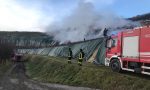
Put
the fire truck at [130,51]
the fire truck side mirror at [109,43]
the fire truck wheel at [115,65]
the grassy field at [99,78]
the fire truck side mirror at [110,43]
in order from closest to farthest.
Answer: the grassy field at [99,78] → the fire truck at [130,51] → the fire truck wheel at [115,65] → the fire truck side mirror at [110,43] → the fire truck side mirror at [109,43]

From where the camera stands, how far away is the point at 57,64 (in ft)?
117

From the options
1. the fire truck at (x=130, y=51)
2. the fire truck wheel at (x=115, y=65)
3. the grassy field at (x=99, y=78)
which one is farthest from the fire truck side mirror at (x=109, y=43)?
the grassy field at (x=99, y=78)

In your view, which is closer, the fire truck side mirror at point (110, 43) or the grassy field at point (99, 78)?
the grassy field at point (99, 78)

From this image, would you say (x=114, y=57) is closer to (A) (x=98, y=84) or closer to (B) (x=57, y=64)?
(A) (x=98, y=84)

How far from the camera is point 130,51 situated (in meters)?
23.0

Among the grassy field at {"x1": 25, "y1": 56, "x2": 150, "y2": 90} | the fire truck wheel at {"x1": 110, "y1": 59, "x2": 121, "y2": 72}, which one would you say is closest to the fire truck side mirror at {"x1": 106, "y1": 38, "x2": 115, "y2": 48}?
the fire truck wheel at {"x1": 110, "y1": 59, "x2": 121, "y2": 72}

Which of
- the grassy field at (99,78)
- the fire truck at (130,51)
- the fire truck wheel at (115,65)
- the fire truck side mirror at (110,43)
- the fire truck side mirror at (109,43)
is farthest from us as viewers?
the fire truck side mirror at (109,43)

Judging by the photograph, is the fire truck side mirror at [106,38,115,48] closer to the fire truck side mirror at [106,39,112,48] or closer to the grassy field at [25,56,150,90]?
the fire truck side mirror at [106,39,112,48]

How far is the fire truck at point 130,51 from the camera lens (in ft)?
69.8

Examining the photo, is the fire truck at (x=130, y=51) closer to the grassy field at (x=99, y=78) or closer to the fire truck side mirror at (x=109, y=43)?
the fire truck side mirror at (x=109, y=43)

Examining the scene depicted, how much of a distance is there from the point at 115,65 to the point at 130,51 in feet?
7.68

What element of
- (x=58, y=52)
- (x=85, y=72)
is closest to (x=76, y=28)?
(x=58, y=52)

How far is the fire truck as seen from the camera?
21266 mm

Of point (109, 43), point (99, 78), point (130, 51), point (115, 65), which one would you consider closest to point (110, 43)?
point (109, 43)
